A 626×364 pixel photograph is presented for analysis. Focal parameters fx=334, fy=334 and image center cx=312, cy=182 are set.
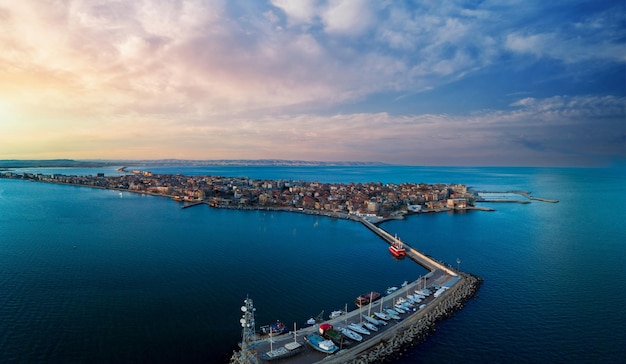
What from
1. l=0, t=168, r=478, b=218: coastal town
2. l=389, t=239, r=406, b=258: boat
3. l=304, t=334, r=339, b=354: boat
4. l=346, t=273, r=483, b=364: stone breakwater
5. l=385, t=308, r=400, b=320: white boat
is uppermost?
l=0, t=168, r=478, b=218: coastal town

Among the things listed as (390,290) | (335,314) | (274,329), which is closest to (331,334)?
(335,314)

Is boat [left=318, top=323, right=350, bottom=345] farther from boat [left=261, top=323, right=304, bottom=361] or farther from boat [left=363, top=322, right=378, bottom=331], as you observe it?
boat [left=363, top=322, right=378, bottom=331]

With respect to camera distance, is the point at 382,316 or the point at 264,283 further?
the point at 264,283

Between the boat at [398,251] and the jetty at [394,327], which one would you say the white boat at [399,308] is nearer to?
the jetty at [394,327]

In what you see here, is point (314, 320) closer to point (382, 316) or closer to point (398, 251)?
point (382, 316)

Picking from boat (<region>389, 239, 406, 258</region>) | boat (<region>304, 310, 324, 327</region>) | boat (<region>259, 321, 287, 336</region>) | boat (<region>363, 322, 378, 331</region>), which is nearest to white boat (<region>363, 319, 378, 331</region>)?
boat (<region>363, 322, 378, 331</region>)

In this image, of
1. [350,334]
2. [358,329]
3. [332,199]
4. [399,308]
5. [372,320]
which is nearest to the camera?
[350,334]

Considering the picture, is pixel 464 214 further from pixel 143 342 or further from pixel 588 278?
pixel 143 342

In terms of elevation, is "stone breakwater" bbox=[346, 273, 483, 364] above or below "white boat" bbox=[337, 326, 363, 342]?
below

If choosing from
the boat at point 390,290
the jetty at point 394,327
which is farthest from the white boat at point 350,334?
the boat at point 390,290
